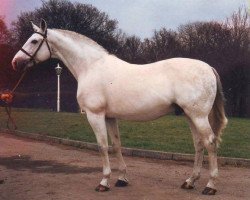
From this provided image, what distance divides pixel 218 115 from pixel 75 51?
2.68 m

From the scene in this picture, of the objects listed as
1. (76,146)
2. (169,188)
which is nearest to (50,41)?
(169,188)

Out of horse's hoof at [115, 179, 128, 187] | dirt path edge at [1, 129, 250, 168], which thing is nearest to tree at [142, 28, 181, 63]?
dirt path edge at [1, 129, 250, 168]

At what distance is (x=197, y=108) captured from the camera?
723 centimetres

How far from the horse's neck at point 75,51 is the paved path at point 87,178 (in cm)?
200

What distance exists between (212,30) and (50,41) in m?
41.5

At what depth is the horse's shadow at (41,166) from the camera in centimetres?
940

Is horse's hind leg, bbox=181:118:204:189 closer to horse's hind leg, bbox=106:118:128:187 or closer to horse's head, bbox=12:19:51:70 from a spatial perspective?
horse's hind leg, bbox=106:118:128:187

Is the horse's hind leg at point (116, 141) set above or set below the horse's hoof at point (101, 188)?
above

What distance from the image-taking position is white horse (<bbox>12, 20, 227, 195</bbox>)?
7.28 meters

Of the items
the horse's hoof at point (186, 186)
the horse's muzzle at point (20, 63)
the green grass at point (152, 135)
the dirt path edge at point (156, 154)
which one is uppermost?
the horse's muzzle at point (20, 63)

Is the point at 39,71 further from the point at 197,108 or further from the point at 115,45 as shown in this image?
the point at 197,108

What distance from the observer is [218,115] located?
7773 millimetres

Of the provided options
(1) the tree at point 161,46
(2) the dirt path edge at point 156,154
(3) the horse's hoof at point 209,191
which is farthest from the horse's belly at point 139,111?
(1) the tree at point 161,46

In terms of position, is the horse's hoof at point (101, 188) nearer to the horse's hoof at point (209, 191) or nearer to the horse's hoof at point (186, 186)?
the horse's hoof at point (186, 186)
